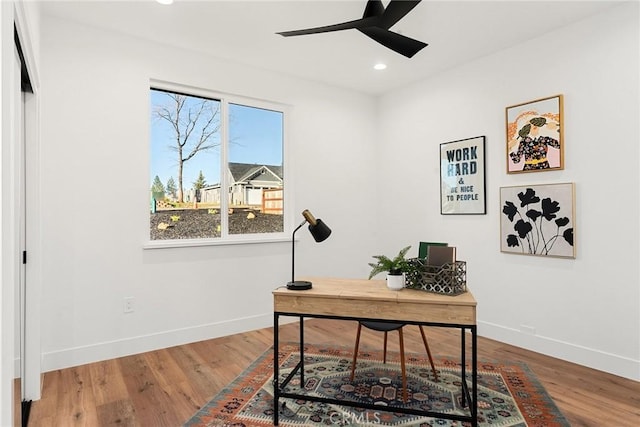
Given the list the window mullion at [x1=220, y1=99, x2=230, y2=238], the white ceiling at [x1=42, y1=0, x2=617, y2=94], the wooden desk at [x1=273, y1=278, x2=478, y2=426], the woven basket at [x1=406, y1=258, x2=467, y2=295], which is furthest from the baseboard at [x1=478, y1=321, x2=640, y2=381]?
the window mullion at [x1=220, y1=99, x2=230, y2=238]

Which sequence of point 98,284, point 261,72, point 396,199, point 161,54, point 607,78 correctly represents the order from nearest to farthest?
point 607,78 → point 98,284 → point 161,54 → point 261,72 → point 396,199

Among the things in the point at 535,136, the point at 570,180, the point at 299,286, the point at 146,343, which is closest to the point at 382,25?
the point at 299,286

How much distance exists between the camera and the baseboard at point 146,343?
310 centimetres

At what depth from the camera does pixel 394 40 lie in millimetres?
2609

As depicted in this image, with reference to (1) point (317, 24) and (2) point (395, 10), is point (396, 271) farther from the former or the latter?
(1) point (317, 24)

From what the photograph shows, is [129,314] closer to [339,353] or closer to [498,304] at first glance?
[339,353]

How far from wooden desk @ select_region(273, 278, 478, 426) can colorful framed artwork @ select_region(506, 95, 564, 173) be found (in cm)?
186

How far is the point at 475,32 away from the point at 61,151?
3.57 m

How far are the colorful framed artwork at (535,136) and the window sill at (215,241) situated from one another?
8.01 ft

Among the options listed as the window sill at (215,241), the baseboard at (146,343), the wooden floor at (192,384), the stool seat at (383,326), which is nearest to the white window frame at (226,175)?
the window sill at (215,241)

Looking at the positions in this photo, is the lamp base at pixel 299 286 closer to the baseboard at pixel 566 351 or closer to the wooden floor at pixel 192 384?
the wooden floor at pixel 192 384

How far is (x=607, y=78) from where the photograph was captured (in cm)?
304

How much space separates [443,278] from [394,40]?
1577mm

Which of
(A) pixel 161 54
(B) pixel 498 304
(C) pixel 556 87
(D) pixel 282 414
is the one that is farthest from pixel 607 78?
(A) pixel 161 54
